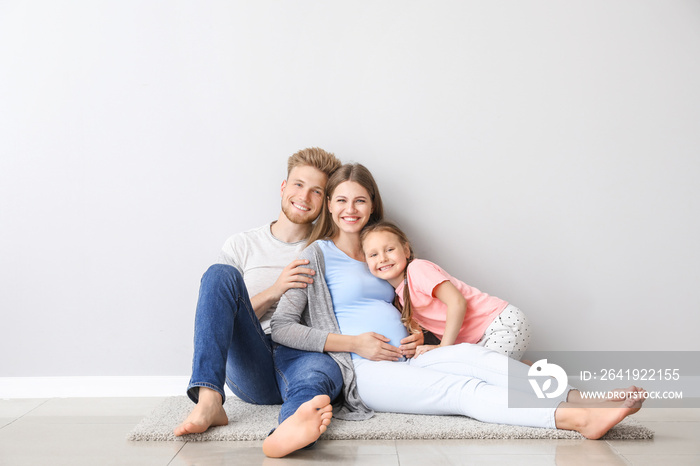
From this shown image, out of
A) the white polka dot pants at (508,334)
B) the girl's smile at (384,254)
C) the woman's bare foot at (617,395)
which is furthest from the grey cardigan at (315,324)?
the woman's bare foot at (617,395)

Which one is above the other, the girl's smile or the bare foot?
the girl's smile

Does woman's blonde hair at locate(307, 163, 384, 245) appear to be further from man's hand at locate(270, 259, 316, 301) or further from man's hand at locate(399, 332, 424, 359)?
man's hand at locate(399, 332, 424, 359)

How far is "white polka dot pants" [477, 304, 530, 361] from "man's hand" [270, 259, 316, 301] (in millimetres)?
562

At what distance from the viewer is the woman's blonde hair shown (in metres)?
1.95

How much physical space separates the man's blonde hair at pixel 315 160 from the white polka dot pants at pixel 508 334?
2.34ft

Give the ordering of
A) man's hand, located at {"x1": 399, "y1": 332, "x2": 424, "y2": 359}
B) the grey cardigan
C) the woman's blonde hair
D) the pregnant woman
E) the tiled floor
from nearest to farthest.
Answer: the tiled floor → the pregnant woman → the grey cardigan → man's hand, located at {"x1": 399, "y1": 332, "x2": 424, "y2": 359} → the woman's blonde hair

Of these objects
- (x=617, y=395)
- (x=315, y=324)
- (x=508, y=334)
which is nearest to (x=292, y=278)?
(x=315, y=324)

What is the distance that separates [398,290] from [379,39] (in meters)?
0.85

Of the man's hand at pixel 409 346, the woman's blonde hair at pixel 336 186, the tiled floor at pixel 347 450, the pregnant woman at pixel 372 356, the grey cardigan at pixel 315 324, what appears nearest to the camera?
the tiled floor at pixel 347 450

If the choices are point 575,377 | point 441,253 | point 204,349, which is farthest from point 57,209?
point 575,377

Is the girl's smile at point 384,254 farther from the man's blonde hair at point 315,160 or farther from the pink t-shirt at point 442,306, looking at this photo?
the man's blonde hair at point 315,160

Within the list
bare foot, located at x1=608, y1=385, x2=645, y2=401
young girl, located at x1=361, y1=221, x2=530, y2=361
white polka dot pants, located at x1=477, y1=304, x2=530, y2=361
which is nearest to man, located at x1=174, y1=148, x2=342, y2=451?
young girl, located at x1=361, y1=221, x2=530, y2=361

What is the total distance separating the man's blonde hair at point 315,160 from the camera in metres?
2.00

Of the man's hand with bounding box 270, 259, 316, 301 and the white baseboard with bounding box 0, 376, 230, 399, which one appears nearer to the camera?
the man's hand with bounding box 270, 259, 316, 301
